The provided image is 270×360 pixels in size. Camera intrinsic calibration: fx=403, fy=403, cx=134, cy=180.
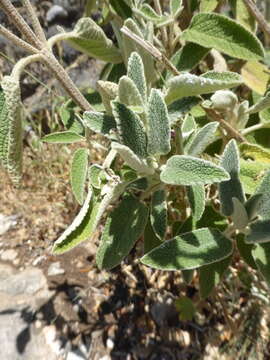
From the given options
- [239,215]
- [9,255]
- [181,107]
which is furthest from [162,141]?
[9,255]

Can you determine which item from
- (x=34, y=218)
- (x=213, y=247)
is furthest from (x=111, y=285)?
(x=213, y=247)

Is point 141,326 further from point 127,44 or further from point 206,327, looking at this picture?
point 127,44

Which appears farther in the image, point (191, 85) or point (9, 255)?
point (9, 255)

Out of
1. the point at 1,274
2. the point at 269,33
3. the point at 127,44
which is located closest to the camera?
the point at 127,44

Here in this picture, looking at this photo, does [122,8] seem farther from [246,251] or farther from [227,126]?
[246,251]

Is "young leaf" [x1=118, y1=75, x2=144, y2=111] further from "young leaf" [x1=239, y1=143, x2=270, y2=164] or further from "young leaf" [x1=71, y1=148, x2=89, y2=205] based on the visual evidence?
"young leaf" [x1=239, y1=143, x2=270, y2=164]

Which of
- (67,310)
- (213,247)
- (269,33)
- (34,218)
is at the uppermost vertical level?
(269,33)
